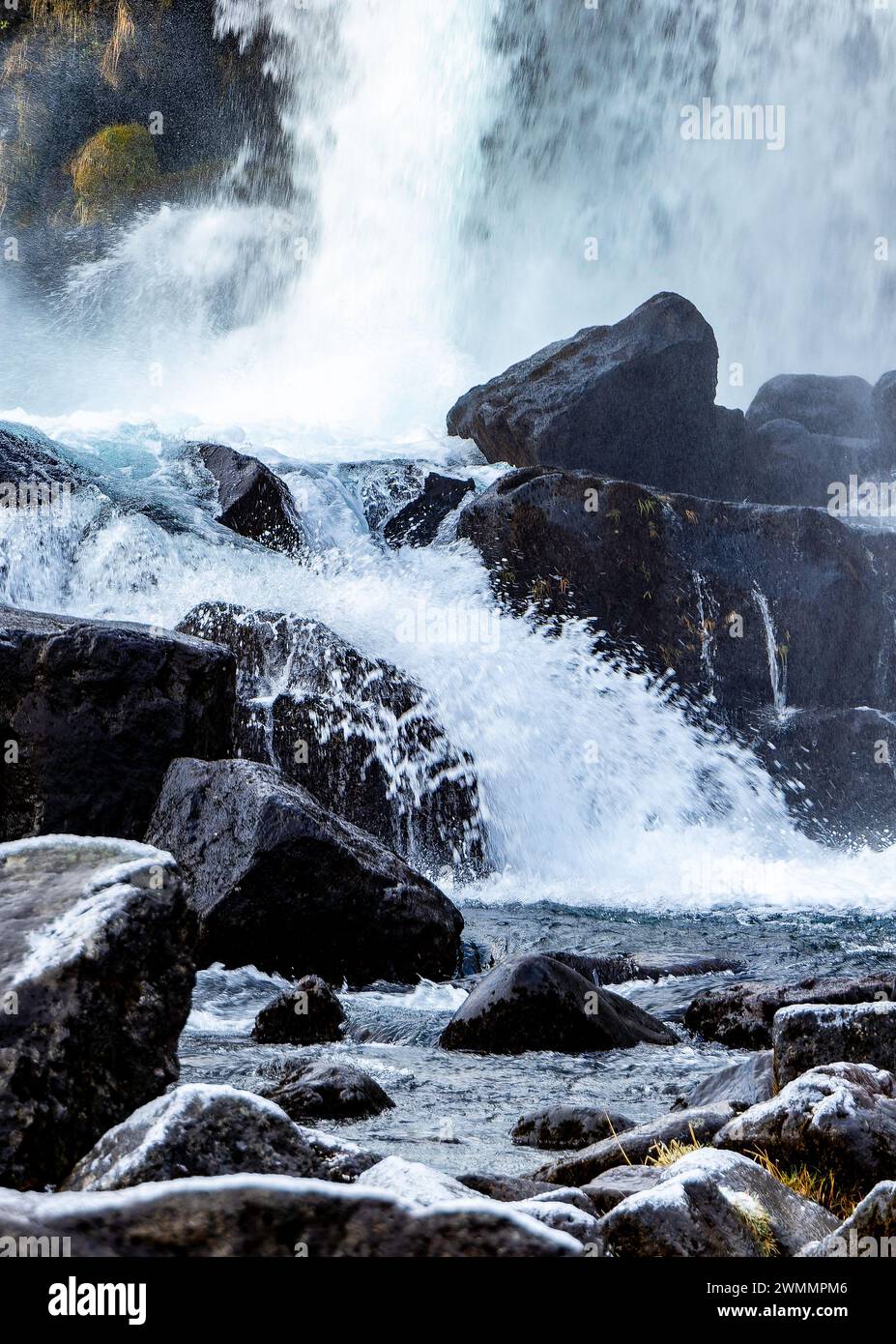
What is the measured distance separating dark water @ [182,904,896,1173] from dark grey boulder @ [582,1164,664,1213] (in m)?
0.84

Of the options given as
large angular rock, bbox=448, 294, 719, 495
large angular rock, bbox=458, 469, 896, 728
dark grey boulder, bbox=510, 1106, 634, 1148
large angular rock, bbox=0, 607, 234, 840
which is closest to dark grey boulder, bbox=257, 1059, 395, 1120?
dark grey boulder, bbox=510, 1106, 634, 1148

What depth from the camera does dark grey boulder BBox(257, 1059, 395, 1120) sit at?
502cm

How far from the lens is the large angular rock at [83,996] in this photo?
9.39 ft

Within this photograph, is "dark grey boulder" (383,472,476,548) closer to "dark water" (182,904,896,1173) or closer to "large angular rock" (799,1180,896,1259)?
"dark water" (182,904,896,1173)

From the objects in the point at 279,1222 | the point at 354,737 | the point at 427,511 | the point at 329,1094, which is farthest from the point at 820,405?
the point at 279,1222

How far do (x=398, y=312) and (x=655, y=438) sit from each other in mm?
14085

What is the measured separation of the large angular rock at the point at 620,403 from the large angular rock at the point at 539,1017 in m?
14.7

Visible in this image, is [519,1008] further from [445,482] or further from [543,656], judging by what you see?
[445,482]

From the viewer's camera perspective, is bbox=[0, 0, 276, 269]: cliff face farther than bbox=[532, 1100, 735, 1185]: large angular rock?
Yes

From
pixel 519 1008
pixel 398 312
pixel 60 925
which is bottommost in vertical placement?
pixel 519 1008

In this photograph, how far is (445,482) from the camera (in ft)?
60.8

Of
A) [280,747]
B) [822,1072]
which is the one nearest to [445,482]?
[280,747]

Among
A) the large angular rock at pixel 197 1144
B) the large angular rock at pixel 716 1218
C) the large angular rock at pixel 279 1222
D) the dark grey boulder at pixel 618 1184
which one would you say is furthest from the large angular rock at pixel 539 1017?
the large angular rock at pixel 279 1222

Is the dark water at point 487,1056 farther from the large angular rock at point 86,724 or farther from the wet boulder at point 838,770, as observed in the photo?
the wet boulder at point 838,770
